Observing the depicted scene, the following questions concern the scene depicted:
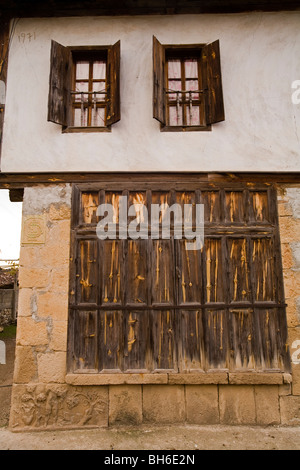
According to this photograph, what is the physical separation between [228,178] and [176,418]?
3.29 metres

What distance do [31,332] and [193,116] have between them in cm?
383

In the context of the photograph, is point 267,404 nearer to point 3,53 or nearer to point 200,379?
point 200,379

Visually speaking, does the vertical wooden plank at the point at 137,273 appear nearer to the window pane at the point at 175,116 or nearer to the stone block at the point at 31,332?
the stone block at the point at 31,332

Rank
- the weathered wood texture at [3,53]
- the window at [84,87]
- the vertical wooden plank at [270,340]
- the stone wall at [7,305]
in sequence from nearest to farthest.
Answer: the vertical wooden plank at [270,340] → the window at [84,87] → the weathered wood texture at [3,53] → the stone wall at [7,305]

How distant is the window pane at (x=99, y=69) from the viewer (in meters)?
4.39

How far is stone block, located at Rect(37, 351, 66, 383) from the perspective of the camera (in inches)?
146

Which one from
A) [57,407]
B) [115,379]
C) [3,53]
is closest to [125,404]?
[115,379]

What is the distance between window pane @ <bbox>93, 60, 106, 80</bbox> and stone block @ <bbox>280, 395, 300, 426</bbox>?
5.23 metres

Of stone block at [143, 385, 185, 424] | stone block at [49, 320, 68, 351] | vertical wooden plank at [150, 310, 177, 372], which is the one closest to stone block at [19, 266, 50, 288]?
stone block at [49, 320, 68, 351]

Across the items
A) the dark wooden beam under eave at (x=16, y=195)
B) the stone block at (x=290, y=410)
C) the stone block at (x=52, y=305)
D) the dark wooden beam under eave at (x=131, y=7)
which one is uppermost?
the dark wooden beam under eave at (x=131, y=7)

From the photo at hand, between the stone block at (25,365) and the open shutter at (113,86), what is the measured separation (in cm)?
331

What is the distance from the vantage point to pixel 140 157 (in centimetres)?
407

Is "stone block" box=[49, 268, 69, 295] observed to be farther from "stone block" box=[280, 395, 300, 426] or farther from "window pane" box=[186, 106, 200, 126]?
"stone block" box=[280, 395, 300, 426]

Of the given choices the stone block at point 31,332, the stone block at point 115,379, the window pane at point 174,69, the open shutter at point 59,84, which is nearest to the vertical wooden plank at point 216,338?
the stone block at point 115,379
